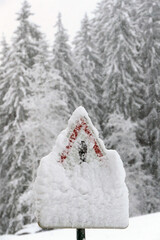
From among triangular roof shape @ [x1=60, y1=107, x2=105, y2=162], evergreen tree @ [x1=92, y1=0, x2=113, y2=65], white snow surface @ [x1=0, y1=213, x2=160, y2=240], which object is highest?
evergreen tree @ [x1=92, y1=0, x2=113, y2=65]

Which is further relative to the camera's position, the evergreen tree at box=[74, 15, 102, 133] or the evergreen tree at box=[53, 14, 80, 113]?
the evergreen tree at box=[74, 15, 102, 133]

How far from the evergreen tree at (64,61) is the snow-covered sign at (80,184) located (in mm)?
23224

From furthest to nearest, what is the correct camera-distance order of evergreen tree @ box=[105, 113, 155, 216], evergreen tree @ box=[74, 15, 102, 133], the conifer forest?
evergreen tree @ box=[74, 15, 102, 133], evergreen tree @ box=[105, 113, 155, 216], the conifer forest

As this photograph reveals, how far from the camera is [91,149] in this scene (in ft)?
9.80

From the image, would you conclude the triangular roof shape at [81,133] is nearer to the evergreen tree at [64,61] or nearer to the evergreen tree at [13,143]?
the evergreen tree at [13,143]

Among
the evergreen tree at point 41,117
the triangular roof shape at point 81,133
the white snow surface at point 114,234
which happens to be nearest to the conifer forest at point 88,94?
the evergreen tree at point 41,117

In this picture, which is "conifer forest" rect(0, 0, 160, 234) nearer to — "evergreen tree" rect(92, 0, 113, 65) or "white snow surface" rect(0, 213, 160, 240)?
"evergreen tree" rect(92, 0, 113, 65)

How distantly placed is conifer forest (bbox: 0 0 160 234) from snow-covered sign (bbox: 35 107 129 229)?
16.8 meters

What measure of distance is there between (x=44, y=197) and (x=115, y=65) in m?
26.0

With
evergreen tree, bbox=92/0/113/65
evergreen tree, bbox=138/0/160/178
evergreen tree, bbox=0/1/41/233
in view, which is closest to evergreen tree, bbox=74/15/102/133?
evergreen tree, bbox=92/0/113/65

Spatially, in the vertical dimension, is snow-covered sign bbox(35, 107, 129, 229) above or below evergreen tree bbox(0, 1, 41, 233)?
below

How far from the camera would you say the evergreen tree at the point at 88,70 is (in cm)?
2786

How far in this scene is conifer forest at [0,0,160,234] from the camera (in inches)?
853

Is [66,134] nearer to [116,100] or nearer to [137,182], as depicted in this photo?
[137,182]
